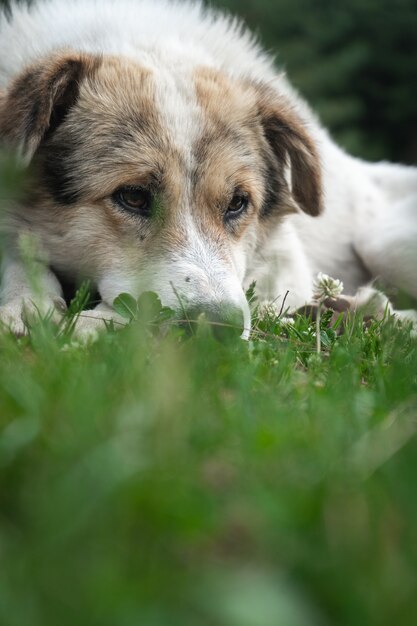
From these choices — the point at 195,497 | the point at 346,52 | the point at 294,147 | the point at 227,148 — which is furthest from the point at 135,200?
the point at 346,52

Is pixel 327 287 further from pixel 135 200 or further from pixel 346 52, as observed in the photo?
pixel 346 52

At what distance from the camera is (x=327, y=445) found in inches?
63.6

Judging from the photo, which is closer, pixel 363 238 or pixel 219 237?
pixel 219 237

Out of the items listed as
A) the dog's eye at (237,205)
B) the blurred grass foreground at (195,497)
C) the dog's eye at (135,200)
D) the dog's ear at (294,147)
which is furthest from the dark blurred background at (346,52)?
the blurred grass foreground at (195,497)

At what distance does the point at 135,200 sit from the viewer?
317 centimetres

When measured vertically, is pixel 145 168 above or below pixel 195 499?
below

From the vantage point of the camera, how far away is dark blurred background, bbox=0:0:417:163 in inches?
366

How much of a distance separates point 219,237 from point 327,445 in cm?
163

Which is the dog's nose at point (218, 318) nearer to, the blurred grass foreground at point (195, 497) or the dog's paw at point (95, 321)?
the dog's paw at point (95, 321)

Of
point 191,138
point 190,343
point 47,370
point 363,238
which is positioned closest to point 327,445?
point 47,370

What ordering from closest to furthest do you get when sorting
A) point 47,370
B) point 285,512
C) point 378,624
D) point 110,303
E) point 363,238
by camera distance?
point 378,624 < point 285,512 < point 47,370 < point 110,303 < point 363,238

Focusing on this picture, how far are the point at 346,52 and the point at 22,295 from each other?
7.12m

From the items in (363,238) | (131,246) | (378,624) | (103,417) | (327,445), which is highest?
(378,624)

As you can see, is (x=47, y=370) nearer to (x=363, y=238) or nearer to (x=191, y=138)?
(x=191, y=138)
